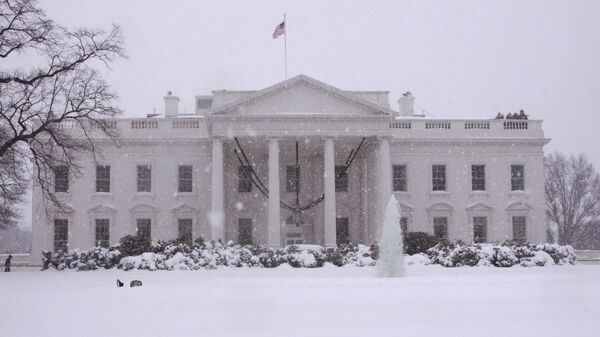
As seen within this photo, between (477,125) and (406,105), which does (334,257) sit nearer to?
(477,125)

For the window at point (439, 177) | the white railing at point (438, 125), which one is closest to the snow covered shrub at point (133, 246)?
the window at point (439, 177)

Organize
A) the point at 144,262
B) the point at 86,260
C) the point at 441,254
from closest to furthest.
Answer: the point at 144,262, the point at 441,254, the point at 86,260

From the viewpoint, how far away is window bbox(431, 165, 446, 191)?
39562 mm

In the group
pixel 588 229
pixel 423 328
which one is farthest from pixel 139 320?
pixel 588 229

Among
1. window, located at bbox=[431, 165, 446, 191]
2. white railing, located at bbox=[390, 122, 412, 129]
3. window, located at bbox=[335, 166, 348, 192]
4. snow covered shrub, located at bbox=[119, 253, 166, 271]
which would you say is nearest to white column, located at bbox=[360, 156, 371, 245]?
window, located at bbox=[335, 166, 348, 192]

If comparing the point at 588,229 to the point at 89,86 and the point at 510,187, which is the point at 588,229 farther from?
the point at 89,86

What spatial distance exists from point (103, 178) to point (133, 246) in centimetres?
1271

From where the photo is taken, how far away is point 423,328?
1039cm

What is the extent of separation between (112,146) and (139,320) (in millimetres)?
29189

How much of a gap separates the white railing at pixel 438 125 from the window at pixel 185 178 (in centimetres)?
1438

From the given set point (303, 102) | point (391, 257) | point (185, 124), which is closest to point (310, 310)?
point (391, 257)

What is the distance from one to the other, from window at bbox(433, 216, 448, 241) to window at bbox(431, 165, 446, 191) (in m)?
1.79

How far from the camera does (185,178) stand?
3906 centimetres

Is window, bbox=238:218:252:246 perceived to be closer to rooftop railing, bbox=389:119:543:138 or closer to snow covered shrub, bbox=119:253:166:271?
rooftop railing, bbox=389:119:543:138
